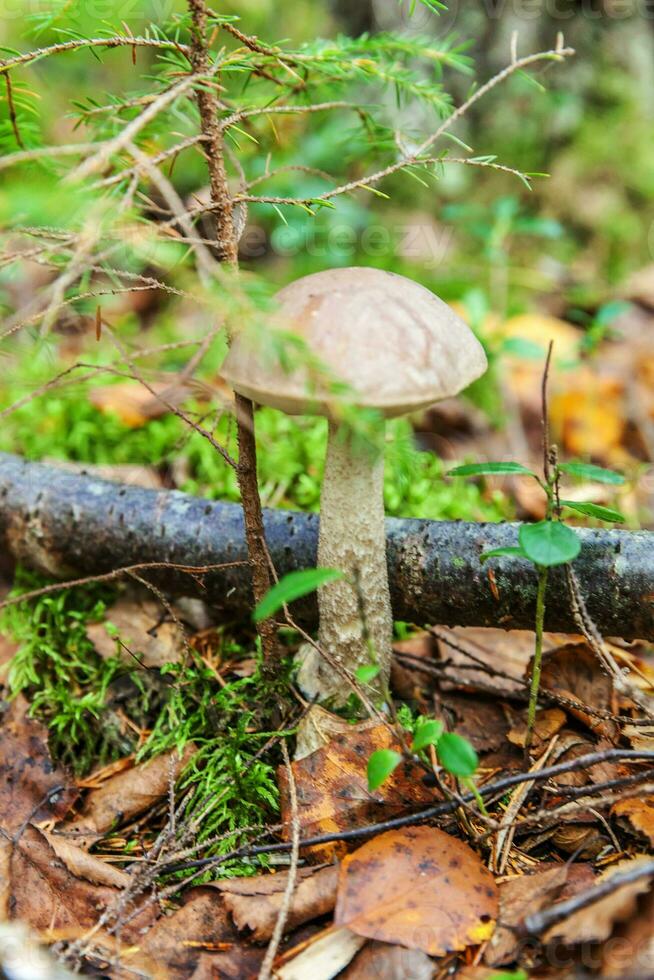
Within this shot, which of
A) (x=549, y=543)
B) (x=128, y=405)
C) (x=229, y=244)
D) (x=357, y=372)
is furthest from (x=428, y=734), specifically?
(x=128, y=405)

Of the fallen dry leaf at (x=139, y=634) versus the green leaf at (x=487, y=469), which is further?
the fallen dry leaf at (x=139, y=634)

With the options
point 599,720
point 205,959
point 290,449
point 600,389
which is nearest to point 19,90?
point 290,449

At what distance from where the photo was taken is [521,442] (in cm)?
421

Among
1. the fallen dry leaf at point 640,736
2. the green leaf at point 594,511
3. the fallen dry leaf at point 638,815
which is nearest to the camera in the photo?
the fallen dry leaf at point 638,815

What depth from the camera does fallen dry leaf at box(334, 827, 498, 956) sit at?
5.17 ft

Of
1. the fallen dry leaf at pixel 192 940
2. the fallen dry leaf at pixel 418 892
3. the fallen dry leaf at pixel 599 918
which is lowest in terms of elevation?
the fallen dry leaf at pixel 192 940

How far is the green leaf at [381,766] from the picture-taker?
1576 millimetres

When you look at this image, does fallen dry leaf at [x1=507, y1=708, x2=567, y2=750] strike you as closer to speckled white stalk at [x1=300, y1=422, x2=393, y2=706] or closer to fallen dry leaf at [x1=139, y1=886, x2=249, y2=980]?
speckled white stalk at [x1=300, y1=422, x2=393, y2=706]

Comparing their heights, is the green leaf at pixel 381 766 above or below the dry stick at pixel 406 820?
above

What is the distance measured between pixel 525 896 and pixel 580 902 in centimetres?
28

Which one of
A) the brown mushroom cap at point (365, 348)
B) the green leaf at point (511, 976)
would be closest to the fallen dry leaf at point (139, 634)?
the brown mushroom cap at point (365, 348)

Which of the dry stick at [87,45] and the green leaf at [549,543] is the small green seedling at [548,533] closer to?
the green leaf at [549,543]

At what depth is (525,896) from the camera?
1649mm

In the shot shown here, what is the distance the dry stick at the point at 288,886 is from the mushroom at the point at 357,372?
474 mm
